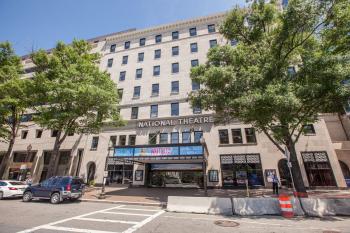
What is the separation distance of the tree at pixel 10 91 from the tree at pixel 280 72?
20417 mm

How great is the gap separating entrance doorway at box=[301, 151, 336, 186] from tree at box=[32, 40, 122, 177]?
21.6m

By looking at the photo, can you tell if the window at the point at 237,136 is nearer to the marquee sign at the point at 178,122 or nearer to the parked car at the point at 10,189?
the marquee sign at the point at 178,122

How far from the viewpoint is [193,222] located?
26.1ft

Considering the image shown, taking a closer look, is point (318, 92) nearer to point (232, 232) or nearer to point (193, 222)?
point (232, 232)

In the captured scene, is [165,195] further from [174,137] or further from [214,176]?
[174,137]

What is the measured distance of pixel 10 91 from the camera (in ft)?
69.8

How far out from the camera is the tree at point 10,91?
20688mm

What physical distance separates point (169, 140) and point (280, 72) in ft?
48.8

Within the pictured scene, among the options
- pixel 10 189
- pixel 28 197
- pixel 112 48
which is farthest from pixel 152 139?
pixel 112 48

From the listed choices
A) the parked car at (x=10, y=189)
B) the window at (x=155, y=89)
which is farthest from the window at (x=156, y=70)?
the parked car at (x=10, y=189)

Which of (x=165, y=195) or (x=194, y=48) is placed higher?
(x=194, y=48)

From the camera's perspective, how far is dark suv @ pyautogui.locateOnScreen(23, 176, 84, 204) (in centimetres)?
1251

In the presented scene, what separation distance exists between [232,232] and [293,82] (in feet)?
33.6

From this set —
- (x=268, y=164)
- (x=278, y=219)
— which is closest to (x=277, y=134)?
(x=278, y=219)
